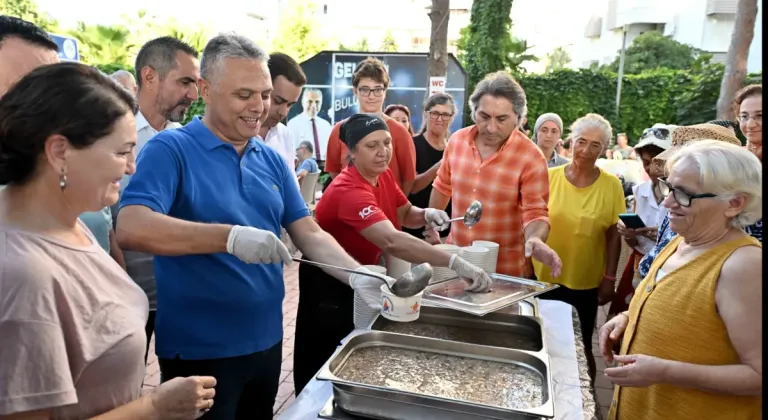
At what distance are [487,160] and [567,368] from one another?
135 cm

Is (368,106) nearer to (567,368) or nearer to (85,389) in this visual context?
(567,368)

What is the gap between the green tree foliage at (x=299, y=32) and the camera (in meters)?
17.7

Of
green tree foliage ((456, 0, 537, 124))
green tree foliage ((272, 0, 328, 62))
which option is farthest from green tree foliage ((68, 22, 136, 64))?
green tree foliage ((456, 0, 537, 124))

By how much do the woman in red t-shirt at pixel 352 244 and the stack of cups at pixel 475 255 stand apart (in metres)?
0.17

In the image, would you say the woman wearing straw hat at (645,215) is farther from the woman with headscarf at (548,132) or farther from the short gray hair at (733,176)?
the woman with headscarf at (548,132)

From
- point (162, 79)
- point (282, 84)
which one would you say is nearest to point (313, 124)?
point (282, 84)

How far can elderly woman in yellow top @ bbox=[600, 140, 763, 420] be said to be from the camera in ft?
4.74

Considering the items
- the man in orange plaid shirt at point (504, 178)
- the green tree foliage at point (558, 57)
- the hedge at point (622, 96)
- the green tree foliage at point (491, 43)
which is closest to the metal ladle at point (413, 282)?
the man in orange plaid shirt at point (504, 178)

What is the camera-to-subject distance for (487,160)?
2.82 meters

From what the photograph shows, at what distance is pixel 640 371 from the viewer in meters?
1.52

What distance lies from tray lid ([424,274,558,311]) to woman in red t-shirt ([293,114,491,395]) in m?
0.06

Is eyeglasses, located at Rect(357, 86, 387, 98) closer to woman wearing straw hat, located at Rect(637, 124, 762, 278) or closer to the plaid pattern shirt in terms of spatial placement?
the plaid pattern shirt

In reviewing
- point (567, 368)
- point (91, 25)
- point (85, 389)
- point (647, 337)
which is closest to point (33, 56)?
point (85, 389)

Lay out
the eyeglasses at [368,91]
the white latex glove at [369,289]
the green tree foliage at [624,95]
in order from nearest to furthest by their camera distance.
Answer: the white latex glove at [369,289], the eyeglasses at [368,91], the green tree foliage at [624,95]
